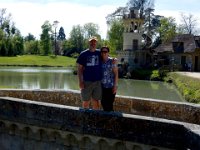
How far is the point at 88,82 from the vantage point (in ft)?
30.9

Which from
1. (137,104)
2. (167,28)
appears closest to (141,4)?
(167,28)

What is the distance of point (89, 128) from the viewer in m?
7.86

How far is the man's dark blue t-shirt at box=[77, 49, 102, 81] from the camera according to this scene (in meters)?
9.20

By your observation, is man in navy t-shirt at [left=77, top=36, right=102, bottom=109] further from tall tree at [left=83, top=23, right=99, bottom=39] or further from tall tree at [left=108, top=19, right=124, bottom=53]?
tall tree at [left=83, top=23, right=99, bottom=39]

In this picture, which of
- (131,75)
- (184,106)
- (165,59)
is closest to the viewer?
(184,106)

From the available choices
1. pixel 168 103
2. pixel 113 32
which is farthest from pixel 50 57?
pixel 168 103

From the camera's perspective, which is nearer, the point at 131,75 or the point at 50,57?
the point at 131,75

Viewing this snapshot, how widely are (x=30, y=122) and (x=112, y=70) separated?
7.48 ft

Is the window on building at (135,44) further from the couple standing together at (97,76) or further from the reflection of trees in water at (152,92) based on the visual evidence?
the couple standing together at (97,76)

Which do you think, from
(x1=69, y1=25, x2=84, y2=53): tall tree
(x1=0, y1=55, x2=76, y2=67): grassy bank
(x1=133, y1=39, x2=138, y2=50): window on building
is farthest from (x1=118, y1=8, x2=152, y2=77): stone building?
(x1=69, y1=25, x2=84, y2=53): tall tree

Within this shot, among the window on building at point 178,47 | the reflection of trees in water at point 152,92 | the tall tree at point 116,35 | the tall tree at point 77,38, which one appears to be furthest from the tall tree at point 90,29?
the reflection of trees in water at point 152,92

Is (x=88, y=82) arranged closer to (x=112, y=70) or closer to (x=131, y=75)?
(x=112, y=70)

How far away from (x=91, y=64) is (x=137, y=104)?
91.9 inches

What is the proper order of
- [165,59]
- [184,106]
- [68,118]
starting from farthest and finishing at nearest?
[165,59]
[184,106]
[68,118]
